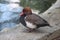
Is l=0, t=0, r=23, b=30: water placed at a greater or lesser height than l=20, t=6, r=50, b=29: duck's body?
lesser

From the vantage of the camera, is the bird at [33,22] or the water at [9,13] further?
the water at [9,13]

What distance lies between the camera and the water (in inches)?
326

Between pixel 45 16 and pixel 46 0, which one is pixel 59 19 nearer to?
pixel 45 16

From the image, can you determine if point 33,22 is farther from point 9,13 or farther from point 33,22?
point 9,13

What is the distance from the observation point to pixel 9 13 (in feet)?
30.7

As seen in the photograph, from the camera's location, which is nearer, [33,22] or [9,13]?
[33,22]

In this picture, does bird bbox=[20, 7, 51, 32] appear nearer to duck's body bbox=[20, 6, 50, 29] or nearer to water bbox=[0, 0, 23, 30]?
duck's body bbox=[20, 6, 50, 29]

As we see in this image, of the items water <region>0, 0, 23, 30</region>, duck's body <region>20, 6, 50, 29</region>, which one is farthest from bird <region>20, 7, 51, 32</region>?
water <region>0, 0, 23, 30</region>

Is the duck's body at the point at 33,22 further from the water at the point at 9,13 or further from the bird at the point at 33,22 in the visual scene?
the water at the point at 9,13

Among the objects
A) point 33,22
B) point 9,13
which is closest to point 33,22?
point 33,22

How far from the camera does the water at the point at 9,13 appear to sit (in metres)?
8.29

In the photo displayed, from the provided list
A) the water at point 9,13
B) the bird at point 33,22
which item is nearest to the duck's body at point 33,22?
the bird at point 33,22

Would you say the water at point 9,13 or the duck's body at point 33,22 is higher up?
the duck's body at point 33,22

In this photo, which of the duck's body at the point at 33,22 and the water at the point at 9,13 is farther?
the water at the point at 9,13
